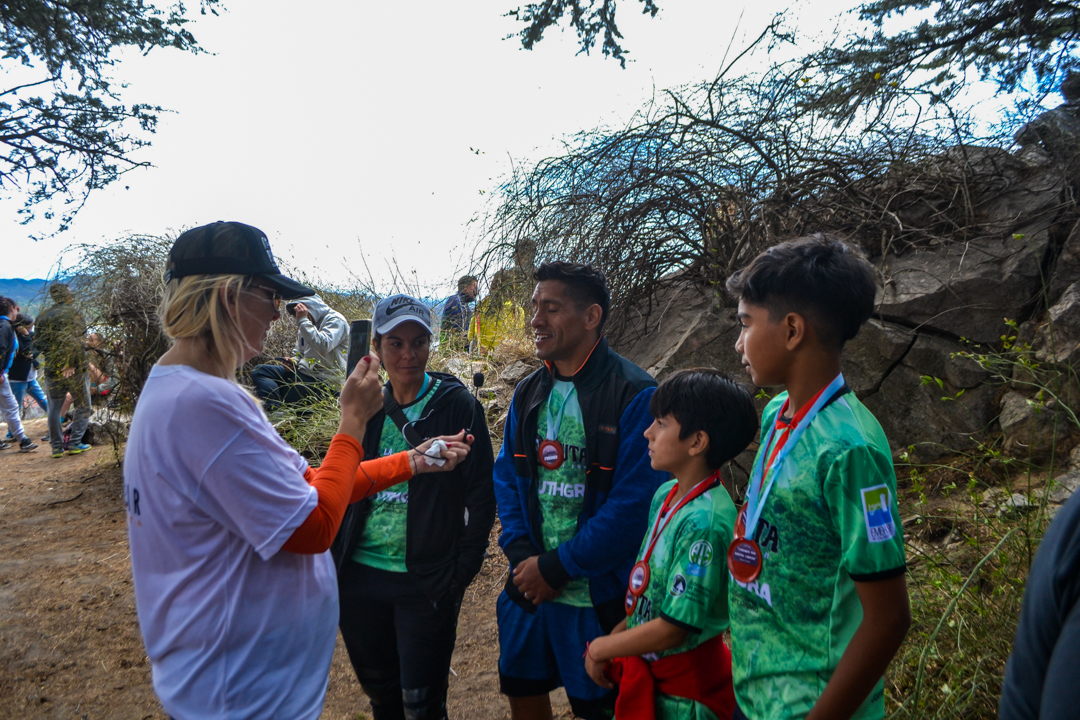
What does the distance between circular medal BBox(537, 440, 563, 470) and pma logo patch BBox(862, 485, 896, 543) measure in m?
1.22

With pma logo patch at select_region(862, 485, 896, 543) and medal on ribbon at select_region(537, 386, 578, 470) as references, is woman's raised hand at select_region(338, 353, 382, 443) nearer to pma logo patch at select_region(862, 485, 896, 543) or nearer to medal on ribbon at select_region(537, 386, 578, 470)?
medal on ribbon at select_region(537, 386, 578, 470)

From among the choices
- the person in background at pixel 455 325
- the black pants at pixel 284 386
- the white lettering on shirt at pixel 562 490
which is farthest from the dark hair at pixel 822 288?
the person in background at pixel 455 325

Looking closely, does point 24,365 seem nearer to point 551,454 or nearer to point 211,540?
point 551,454

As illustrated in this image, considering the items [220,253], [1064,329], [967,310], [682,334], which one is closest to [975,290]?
[967,310]

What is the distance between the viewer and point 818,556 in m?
1.37

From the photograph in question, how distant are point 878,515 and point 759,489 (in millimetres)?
293

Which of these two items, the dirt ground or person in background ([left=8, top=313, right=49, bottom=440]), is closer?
the dirt ground

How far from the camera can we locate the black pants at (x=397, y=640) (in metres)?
2.24

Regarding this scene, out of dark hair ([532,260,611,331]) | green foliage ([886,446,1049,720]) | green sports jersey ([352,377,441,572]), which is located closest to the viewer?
green foliage ([886,446,1049,720])

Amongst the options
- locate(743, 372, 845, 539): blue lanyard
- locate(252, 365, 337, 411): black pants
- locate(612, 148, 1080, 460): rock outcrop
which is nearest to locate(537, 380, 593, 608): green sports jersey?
locate(743, 372, 845, 539): blue lanyard

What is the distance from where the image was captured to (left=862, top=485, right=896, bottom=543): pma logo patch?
127 cm

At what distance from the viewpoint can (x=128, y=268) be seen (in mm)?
7586

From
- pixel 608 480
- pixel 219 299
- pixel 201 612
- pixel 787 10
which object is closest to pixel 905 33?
pixel 787 10

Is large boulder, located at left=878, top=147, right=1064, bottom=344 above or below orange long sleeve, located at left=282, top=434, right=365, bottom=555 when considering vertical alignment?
above
